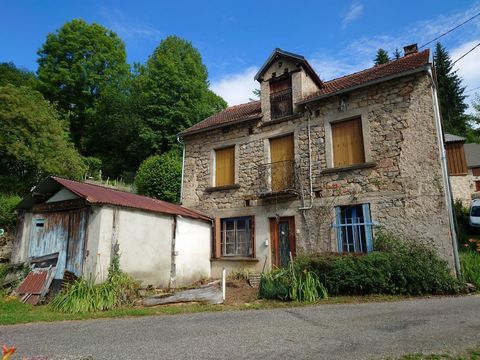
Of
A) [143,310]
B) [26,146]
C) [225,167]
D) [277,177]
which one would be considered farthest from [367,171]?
[26,146]

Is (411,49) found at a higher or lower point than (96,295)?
higher

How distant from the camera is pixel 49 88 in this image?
27562mm

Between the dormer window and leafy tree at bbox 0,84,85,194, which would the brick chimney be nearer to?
the dormer window

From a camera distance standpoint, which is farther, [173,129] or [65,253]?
[173,129]

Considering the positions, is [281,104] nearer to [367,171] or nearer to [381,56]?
[367,171]

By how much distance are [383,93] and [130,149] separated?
70.6 feet

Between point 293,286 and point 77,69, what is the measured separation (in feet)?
95.4

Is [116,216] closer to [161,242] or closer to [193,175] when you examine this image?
[161,242]

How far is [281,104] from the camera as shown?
39.4ft

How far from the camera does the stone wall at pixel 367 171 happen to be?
8836mm

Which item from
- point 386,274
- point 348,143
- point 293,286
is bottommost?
point 293,286

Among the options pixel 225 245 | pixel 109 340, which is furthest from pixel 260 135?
pixel 109 340

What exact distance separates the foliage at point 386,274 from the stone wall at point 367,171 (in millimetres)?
855

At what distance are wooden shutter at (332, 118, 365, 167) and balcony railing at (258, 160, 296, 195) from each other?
154cm
